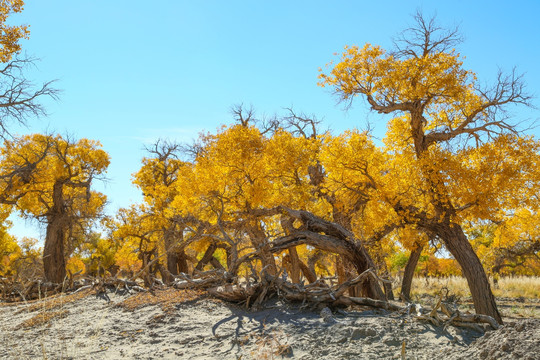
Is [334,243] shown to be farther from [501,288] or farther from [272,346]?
[501,288]

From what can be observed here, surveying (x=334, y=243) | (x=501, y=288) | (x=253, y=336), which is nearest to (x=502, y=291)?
(x=501, y=288)

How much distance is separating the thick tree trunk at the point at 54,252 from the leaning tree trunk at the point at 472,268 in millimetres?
16480

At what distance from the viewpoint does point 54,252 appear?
19.6 meters

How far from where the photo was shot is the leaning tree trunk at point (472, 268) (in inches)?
458

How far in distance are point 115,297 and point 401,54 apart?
10.9 m

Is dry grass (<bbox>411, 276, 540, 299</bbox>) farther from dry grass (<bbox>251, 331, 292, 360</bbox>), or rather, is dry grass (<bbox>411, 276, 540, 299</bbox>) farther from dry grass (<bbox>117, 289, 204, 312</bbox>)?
dry grass (<bbox>251, 331, 292, 360</bbox>)

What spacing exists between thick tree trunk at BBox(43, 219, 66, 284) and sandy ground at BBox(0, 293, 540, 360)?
12.3m

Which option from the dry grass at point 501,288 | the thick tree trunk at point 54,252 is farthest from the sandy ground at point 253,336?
the dry grass at point 501,288

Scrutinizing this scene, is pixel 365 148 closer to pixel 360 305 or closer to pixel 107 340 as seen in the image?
pixel 360 305

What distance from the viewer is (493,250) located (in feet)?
85.8

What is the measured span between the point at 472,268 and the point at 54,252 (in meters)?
17.5

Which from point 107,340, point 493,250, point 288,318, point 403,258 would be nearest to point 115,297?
point 107,340

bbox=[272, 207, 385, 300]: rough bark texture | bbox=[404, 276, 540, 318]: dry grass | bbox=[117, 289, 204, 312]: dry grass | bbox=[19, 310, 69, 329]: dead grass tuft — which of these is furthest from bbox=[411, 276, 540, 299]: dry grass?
bbox=[19, 310, 69, 329]: dead grass tuft

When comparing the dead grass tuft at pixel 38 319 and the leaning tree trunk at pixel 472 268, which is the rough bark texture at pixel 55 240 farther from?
the leaning tree trunk at pixel 472 268
